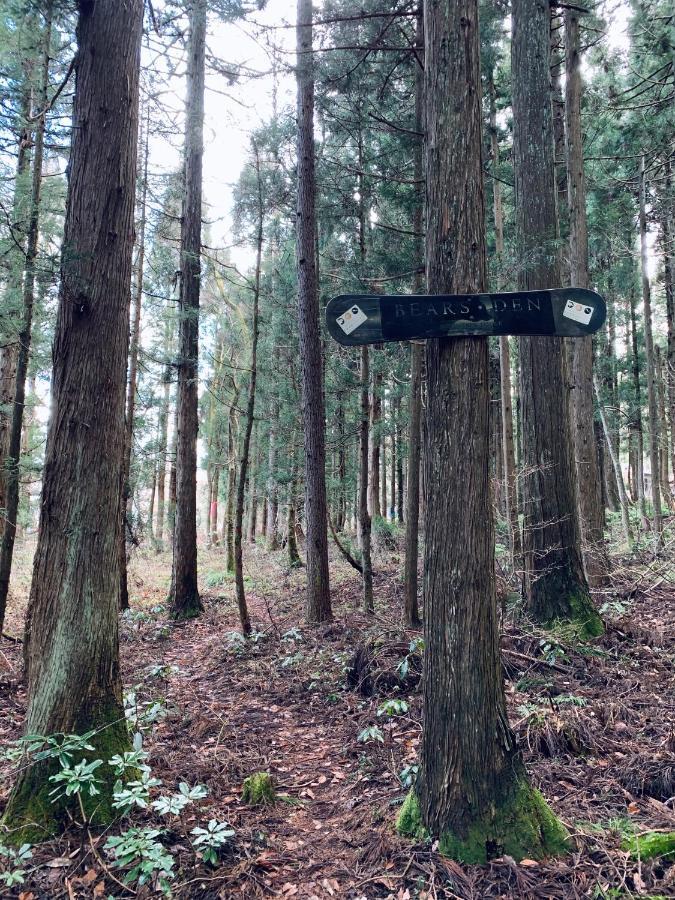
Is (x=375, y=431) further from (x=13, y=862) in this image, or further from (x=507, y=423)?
(x=13, y=862)

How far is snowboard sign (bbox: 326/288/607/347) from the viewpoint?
286 cm

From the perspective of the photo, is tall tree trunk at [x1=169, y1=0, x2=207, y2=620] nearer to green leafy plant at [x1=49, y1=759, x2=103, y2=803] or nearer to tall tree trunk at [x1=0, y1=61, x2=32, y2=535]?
tall tree trunk at [x1=0, y1=61, x2=32, y2=535]

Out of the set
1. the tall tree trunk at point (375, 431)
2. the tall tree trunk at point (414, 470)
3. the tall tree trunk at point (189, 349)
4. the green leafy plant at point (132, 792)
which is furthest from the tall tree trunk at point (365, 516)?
the green leafy plant at point (132, 792)

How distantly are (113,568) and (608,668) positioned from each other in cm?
461

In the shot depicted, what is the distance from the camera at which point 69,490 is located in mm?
3484

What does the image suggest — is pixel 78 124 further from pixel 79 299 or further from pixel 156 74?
pixel 156 74

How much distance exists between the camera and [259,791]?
3674mm

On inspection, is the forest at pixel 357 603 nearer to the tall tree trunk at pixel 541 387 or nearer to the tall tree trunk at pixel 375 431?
the tall tree trunk at pixel 541 387

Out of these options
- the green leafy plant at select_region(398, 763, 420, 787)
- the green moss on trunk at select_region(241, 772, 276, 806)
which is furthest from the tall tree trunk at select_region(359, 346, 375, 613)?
the green leafy plant at select_region(398, 763, 420, 787)

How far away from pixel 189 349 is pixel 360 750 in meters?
7.59

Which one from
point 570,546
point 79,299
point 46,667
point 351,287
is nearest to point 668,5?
point 351,287

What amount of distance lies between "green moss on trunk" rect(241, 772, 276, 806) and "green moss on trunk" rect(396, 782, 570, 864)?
1298mm

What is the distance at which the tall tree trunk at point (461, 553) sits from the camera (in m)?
2.76

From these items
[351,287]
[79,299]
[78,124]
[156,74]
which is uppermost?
[156,74]
